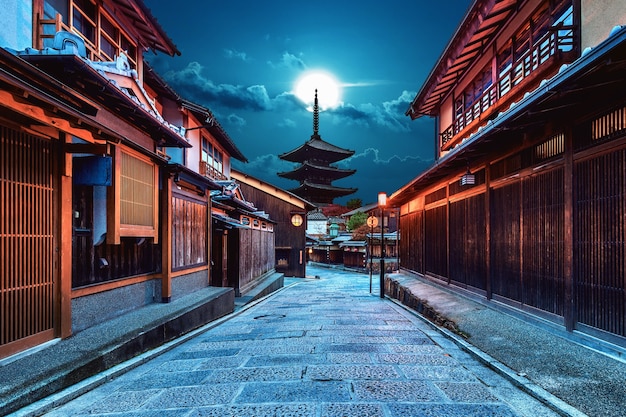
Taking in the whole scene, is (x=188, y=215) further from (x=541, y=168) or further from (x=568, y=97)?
(x=568, y=97)

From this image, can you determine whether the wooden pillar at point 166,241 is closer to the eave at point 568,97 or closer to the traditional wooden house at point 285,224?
the eave at point 568,97

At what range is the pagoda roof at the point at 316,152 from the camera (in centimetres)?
6100

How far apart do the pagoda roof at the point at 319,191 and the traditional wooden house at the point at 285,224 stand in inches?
958

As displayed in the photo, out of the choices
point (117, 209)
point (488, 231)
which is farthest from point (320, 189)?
point (117, 209)

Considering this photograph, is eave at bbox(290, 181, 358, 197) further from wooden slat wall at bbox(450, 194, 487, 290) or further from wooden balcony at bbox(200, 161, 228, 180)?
wooden slat wall at bbox(450, 194, 487, 290)

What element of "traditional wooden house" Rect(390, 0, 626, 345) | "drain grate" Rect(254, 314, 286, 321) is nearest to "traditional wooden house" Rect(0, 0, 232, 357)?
"drain grate" Rect(254, 314, 286, 321)

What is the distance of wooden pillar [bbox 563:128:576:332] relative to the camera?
7.26 m

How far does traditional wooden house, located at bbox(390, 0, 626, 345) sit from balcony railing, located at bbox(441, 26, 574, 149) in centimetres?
5

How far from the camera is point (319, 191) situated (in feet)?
206

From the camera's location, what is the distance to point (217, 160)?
2511 cm

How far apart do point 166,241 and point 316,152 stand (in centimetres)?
5298

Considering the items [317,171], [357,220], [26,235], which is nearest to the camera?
[26,235]

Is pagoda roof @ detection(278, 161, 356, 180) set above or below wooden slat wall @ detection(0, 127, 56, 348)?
above

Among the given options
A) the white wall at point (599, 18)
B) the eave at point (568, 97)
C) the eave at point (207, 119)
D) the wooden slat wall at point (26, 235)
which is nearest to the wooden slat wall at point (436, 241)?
the eave at point (568, 97)
